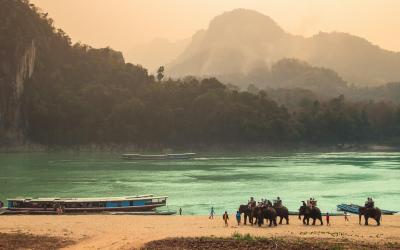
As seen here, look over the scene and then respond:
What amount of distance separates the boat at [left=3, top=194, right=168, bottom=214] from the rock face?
141801 millimetres

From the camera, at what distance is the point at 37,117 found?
638ft

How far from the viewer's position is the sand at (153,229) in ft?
99.6

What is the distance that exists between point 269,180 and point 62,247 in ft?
221

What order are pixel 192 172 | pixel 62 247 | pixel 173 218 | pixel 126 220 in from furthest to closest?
pixel 192 172 → pixel 173 218 → pixel 126 220 → pixel 62 247

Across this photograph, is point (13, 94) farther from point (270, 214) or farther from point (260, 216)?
point (270, 214)

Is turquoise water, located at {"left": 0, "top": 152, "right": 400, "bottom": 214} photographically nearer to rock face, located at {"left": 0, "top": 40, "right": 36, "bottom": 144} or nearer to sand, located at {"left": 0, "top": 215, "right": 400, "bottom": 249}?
sand, located at {"left": 0, "top": 215, "right": 400, "bottom": 249}

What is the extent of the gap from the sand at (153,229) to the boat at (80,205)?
587 centimetres

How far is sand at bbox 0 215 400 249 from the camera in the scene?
3034 centimetres

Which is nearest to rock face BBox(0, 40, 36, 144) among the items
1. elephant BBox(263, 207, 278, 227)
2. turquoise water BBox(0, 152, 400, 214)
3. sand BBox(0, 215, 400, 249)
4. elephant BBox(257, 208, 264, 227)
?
turquoise water BBox(0, 152, 400, 214)

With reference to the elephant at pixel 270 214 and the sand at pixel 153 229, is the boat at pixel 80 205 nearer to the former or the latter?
the sand at pixel 153 229

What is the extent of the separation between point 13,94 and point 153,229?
16952 cm

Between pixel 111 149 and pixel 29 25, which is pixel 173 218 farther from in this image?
pixel 29 25

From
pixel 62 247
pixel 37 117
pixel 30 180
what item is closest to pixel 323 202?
pixel 62 247

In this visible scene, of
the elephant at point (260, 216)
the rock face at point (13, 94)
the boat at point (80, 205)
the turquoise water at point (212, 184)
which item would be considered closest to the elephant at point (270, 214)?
the elephant at point (260, 216)
